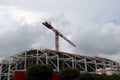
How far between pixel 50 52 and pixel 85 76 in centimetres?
3850

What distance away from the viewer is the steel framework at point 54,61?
10288cm

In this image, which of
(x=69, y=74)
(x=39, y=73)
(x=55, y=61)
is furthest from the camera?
(x=55, y=61)

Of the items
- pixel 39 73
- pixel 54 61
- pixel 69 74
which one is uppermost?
pixel 54 61

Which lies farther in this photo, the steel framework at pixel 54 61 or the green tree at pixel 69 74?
the steel framework at pixel 54 61

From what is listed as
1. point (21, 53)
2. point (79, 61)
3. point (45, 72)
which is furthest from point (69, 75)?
point (21, 53)

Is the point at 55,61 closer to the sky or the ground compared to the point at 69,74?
closer to the sky

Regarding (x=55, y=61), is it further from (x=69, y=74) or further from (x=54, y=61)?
(x=69, y=74)

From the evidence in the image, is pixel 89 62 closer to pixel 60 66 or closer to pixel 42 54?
pixel 60 66

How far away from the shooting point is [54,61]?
105m

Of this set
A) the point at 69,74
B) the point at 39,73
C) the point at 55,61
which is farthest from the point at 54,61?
the point at 39,73

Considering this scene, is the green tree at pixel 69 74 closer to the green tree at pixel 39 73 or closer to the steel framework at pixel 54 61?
the green tree at pixel 39 73

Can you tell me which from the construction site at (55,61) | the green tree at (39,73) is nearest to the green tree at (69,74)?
the green tree at (39,73)

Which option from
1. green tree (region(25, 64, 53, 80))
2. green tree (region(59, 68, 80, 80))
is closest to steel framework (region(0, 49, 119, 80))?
green tree (region(59, 68, 80, 80))

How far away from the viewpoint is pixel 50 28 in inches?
5044
